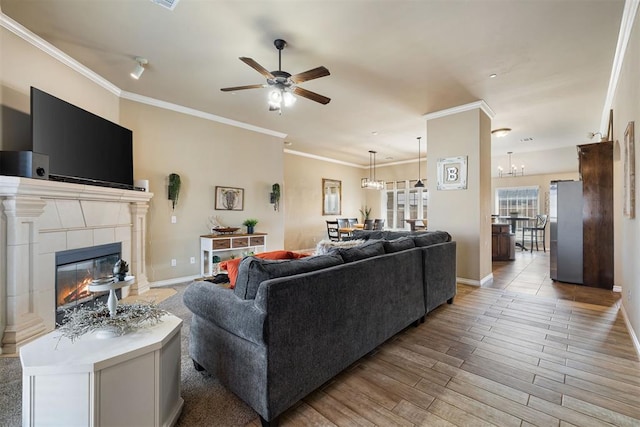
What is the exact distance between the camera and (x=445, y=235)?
12.9 feet

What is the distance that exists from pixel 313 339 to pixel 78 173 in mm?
3322

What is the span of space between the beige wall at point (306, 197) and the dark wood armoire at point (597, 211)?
616 centimetres

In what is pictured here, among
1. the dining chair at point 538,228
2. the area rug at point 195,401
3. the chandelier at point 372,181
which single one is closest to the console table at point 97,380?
the area rug at point 195,401

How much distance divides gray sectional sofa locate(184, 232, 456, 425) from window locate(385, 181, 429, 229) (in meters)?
7.56

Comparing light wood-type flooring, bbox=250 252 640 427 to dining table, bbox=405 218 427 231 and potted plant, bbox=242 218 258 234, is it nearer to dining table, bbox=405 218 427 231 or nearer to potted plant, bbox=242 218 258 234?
potted plant, bbox=242 218 258 234

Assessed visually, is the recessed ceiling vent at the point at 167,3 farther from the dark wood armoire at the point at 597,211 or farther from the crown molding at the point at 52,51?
the dark wood armoire at the point at 597,211

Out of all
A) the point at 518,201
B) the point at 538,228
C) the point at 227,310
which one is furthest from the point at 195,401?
the point at 518,201

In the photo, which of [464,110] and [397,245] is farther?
[464,110]

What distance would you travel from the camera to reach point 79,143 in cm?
323

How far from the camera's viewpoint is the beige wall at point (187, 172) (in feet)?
14.7

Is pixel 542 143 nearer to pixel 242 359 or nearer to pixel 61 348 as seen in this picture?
pixel 242 359

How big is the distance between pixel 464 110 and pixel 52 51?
5.56 m

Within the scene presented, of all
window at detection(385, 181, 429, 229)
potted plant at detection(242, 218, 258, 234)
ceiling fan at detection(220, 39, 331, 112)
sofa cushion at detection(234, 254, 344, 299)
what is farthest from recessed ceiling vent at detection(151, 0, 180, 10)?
window at detection(385, 181, 429, 229)

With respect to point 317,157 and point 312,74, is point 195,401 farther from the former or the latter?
point 317,157
